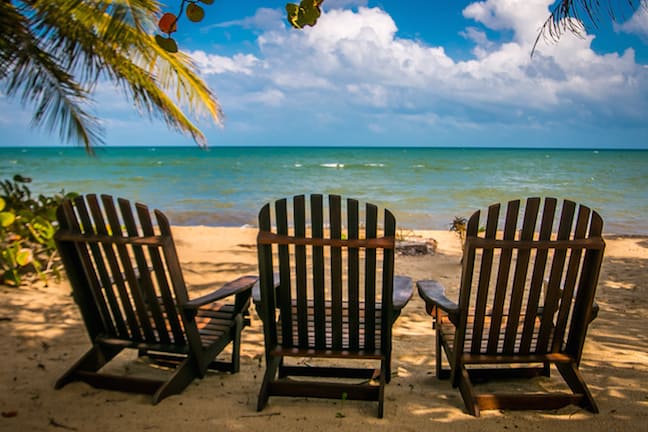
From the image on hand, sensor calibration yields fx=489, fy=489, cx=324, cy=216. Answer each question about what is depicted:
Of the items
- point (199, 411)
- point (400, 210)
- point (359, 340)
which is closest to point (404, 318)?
point (359, 340)

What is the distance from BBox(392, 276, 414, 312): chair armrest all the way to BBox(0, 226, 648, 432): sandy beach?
0.56 meters

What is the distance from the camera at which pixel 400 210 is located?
1538 centimetres

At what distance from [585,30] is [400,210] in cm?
1268

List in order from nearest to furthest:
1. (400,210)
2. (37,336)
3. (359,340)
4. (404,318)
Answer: (359,340), (37,336), (404,318), (400,210)

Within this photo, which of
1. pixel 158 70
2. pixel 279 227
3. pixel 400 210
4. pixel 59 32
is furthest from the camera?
pixel 400 210

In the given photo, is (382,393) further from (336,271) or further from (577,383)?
(577,383)

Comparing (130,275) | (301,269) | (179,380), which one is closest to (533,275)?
(301,269)

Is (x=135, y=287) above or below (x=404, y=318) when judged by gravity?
above

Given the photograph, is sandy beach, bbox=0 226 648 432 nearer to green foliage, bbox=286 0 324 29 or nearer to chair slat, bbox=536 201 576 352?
chair slat, bbox=536 201 576 352

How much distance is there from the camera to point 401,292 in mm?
2639

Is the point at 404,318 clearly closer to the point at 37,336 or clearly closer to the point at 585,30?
the point at 585,30

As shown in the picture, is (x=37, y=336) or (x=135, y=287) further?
(x=37, y=336)

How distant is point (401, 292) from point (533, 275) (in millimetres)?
674

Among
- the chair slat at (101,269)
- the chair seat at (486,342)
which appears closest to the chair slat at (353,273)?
the chair seat at (486,342)
